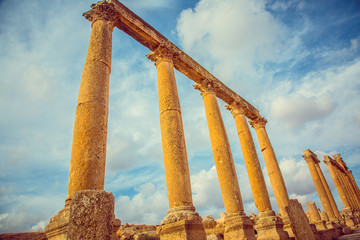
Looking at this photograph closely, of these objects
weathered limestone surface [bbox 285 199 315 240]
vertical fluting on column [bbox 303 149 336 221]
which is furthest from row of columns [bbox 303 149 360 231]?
weathered limestone surface [bbox 285 199 315 240]

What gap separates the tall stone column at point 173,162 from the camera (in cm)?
809

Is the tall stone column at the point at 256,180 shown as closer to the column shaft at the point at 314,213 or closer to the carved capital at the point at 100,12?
the carved capital at the point at 100,12

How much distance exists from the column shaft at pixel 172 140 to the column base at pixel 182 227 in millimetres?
699

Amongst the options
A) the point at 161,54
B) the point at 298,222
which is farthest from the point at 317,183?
the point at 161,54

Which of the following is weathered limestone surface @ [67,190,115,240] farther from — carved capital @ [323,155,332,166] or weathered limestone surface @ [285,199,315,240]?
carved capital @ [323,155,332,166]

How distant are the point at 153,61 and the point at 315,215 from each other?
25.8 m

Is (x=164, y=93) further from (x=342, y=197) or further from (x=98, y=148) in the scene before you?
(x=342, y=197)

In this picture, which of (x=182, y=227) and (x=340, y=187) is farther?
(x=340, y=187)

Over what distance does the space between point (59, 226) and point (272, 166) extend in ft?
60.7

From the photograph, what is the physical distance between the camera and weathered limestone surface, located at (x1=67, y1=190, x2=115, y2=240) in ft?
12.5

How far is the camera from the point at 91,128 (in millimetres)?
7637

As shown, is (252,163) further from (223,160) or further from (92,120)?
(92,120)

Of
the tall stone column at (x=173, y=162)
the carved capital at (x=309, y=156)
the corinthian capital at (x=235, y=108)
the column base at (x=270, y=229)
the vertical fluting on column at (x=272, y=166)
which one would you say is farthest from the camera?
the carved capital at (x=309, y=156)

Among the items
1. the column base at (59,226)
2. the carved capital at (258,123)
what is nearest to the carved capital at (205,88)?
the carved capital at (258,123)
